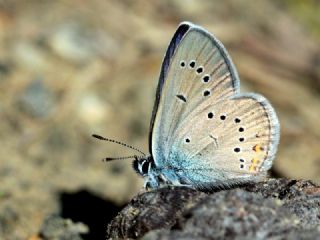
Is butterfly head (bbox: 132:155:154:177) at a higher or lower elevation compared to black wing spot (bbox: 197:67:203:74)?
lower

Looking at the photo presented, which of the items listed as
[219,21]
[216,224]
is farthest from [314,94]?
[216,224]

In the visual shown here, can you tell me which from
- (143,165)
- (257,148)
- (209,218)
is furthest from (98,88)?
(209,218)

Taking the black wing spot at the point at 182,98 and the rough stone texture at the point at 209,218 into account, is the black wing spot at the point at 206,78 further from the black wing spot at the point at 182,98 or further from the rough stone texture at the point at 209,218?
the rough stone texture at the point at 209,218

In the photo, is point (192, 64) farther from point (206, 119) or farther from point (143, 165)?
point (143, 165)

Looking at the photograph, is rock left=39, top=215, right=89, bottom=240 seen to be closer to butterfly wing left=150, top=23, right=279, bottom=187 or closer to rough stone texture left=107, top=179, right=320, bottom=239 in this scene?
butterfly wing left=150, top=23, right=279, bottom=187

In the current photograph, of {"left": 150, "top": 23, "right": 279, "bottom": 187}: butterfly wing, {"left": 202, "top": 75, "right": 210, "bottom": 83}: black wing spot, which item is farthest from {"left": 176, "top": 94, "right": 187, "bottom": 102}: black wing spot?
{"left": 202, "top": 75, "right": 210, "bottom": 83}: black wing spot

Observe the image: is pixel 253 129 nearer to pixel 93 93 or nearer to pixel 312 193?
pixel 312 193
